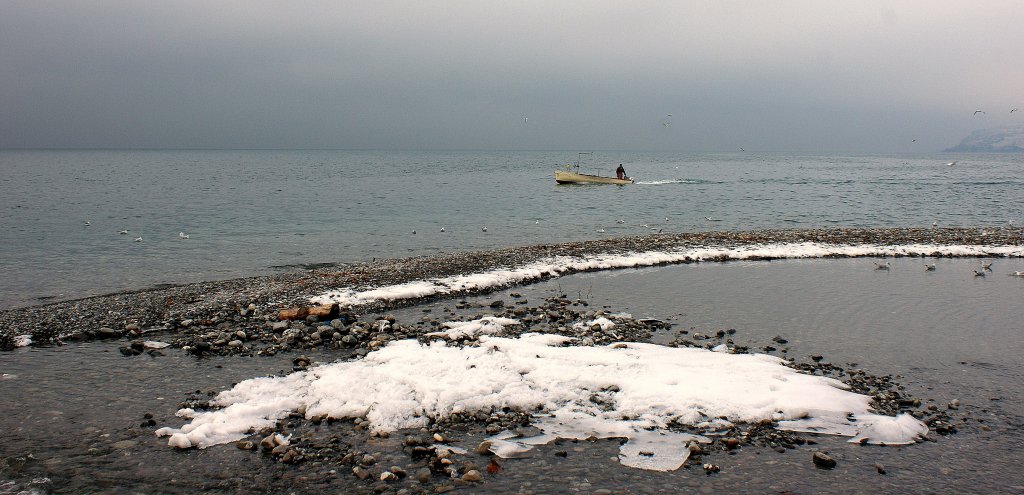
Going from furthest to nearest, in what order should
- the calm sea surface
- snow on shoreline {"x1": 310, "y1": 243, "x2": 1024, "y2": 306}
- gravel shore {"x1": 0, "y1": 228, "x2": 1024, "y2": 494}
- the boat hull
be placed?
the boat hull, the calm sea surface, snow on shoreline {"x1": 310, "y1": 243, "x2": 1024, "y2": 306}, gravel shore {"x1": 0, "y1": 228, "x2": 1024, "y2": 494}

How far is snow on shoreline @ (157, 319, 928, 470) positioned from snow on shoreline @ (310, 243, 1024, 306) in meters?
5.89

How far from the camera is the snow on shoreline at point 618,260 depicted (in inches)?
736

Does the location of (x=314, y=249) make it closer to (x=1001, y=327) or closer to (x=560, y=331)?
(x=560, y=331)

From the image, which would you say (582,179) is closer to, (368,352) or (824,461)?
(368,352)

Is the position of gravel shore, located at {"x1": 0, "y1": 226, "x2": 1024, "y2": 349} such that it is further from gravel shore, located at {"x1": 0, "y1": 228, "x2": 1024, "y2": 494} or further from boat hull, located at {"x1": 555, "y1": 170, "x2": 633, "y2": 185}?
boat hull, located at {"x1": 555, "y1": 170, "x2": 633, "y2": 185}

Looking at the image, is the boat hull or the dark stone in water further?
the boat hull

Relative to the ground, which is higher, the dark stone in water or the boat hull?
the boat hull

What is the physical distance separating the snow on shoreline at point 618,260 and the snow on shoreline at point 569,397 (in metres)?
5.89

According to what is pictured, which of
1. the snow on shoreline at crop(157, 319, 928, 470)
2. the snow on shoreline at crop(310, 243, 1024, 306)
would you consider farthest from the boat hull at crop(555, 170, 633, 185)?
the snow on shoreline at crop(157, 319, 928, 470)

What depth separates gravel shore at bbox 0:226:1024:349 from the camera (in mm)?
15102

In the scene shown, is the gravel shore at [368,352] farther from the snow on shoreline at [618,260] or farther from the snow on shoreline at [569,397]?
the snow on shoreline at [618,260]

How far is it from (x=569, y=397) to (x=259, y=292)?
11.8 metres

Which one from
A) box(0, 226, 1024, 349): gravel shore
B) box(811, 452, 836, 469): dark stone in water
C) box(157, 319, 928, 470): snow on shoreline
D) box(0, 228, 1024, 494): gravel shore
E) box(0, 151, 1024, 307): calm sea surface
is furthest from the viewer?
box(0, 151, 1024, 307): calm sea surface

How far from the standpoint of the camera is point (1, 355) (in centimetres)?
1316
